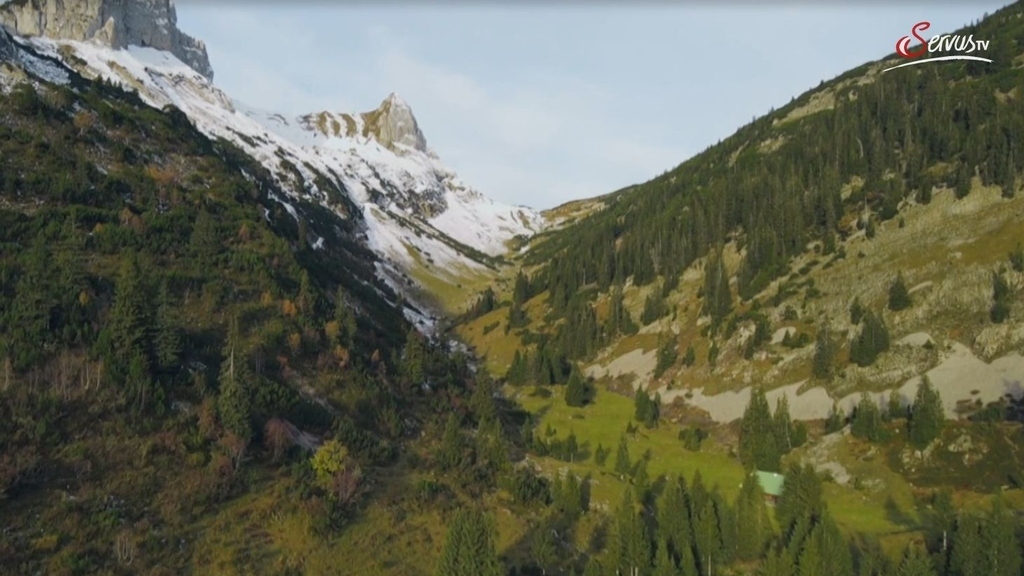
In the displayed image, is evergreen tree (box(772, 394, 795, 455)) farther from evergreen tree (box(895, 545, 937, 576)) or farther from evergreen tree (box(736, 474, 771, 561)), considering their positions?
evergreen tree (box(895, 545, 937, 576))

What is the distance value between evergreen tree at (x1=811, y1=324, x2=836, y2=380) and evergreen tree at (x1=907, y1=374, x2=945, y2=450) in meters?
16.8

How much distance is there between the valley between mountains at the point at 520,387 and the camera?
1998 inches

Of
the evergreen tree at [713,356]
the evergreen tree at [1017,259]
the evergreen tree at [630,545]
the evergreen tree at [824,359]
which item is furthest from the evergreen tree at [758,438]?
the evergreen tree at [1017,259]

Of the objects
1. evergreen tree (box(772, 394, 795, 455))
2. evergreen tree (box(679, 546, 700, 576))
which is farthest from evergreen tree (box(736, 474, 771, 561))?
evergreen tree (box(772, 394, 795, 455))

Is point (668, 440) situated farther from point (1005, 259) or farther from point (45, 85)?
point (45, 85)

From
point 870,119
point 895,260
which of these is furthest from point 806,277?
point 870,119

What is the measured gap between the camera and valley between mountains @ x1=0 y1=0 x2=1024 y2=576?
50.8 meters

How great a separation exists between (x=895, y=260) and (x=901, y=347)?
2131cm

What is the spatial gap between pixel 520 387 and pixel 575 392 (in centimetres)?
1634

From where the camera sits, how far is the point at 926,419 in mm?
70312

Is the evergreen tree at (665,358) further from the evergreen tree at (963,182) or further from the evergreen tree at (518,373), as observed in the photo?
the evergreen tree at (963,182)

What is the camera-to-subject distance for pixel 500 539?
190ft

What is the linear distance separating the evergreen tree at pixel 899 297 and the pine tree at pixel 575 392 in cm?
4691

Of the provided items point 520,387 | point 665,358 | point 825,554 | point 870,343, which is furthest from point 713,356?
point 825,554
